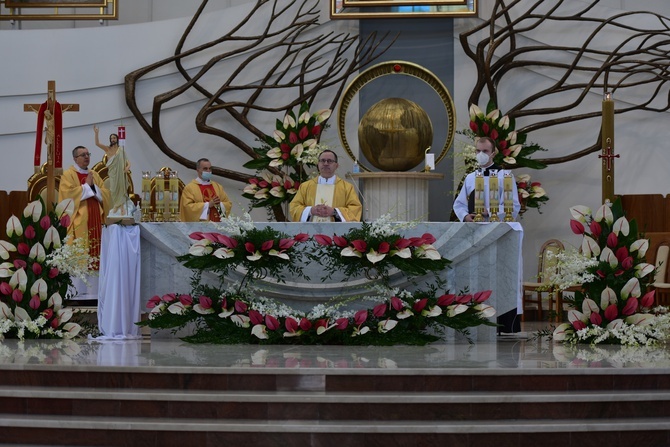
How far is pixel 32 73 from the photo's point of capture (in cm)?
1270

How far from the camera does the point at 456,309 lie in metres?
7.92

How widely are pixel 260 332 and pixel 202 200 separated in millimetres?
3523

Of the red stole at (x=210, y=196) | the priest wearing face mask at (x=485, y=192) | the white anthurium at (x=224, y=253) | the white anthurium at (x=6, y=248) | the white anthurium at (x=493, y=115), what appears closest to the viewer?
the white anthurium at (x=224, y=253)

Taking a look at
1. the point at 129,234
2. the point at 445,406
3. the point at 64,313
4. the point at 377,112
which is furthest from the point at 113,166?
the point at 445,406

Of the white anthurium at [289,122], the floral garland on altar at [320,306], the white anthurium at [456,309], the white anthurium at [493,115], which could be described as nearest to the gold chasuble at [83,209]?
the white anthurium at [289,122]

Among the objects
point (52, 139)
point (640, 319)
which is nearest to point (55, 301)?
point (52, 139)

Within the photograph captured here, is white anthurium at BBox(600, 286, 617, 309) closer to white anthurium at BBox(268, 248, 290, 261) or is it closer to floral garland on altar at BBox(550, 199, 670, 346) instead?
floral garland on altar at BBox(550, 199, 670, 346)

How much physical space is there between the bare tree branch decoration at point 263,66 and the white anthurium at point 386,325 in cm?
487

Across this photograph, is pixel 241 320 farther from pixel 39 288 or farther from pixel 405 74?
pixel 405 74

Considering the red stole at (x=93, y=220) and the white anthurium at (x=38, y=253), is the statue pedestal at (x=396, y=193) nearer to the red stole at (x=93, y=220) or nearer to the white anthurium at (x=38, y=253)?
the red stole at (x=93, y=220)

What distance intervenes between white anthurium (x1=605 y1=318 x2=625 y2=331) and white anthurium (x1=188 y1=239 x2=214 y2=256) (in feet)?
9.66

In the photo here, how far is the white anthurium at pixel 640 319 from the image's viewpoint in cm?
783

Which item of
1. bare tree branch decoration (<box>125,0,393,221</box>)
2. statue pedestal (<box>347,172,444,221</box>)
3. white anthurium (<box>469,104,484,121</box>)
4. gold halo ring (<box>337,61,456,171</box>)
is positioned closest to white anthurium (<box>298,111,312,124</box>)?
bare tree branch decoration (<box>125,0,393,221</box>)

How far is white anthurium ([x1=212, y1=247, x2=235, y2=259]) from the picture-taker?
7.91 metres
